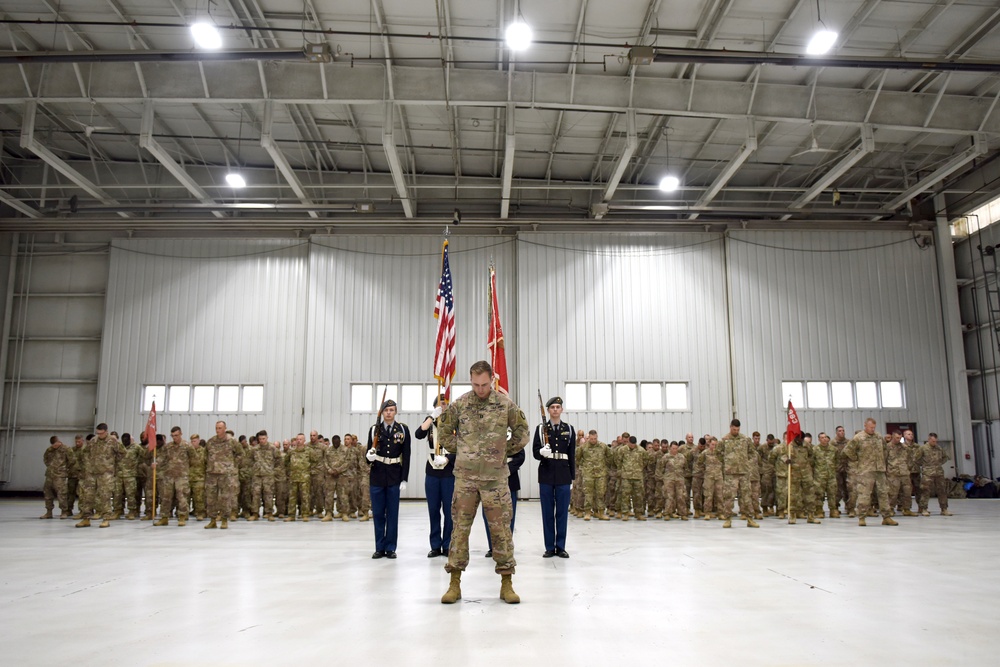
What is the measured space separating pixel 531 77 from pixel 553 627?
41.7 ft

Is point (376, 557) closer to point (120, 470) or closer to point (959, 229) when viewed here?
point (120, 470)

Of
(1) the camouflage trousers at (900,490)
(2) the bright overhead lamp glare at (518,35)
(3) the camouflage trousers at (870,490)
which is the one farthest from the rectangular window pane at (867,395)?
(2) the bright overhead lamp glare at (518,35)

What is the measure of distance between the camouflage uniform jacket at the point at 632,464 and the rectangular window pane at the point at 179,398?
13.8 meters

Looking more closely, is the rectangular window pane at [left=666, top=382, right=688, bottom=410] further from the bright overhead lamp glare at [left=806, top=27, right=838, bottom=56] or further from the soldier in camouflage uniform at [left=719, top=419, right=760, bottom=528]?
the bright overhead lamp glare at [left=806, top=27, right=838, bottom=56]

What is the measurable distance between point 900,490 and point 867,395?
7747 mm

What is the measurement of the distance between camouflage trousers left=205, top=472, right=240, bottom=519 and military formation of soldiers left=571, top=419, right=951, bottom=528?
6.87 metres

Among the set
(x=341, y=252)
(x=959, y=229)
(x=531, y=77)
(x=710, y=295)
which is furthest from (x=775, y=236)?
(x=341, y=252)

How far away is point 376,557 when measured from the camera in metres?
7.85

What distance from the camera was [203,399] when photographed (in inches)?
814

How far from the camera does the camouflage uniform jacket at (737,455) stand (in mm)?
12367

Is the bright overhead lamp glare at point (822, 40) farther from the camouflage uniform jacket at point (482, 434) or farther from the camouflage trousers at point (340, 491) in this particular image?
the camouflage trousers at point (340, 491)

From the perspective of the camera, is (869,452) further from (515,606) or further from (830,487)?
(515,606)

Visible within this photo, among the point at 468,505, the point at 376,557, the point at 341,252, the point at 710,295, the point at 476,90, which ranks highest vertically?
the point at 476,90

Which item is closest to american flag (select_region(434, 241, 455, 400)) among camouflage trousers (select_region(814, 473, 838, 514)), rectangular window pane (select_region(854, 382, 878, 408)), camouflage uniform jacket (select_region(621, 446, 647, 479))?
camouflage uniform jacket (select_region(621, 446, 647, 479))
